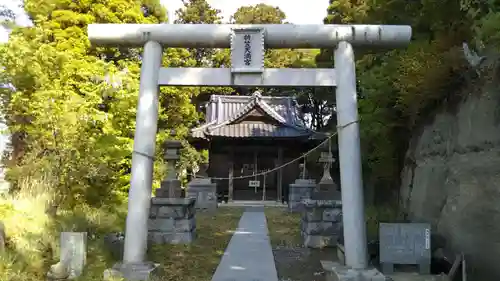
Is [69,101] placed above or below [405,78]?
above

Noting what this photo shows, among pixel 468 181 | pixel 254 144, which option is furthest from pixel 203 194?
pixel 468 181

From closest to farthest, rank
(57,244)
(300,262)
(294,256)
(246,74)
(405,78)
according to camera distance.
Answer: (246,74) < (57,244) < (300,262) < (405,78) < (294,256)

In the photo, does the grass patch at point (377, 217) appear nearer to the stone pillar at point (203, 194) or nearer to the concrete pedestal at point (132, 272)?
the concrete pedestal at point (132, 272)

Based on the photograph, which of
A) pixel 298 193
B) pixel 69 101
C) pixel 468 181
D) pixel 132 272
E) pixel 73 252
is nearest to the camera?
pixel 132 272

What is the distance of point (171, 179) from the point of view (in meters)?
9.95

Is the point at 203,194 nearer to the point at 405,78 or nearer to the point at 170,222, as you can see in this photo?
A: the point at 170,222

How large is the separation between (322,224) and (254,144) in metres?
12.4

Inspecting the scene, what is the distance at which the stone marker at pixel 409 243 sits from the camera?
19.4ft

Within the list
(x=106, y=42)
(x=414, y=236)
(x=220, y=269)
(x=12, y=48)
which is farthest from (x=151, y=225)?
(x=12, y=48)

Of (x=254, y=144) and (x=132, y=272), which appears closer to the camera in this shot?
(x=132, y=272)

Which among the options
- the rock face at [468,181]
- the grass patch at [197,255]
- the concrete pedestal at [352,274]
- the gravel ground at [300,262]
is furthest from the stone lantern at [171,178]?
the rock face at [468,181]

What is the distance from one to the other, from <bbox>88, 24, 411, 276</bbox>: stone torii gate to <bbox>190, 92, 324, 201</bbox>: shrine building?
13456 millimetres

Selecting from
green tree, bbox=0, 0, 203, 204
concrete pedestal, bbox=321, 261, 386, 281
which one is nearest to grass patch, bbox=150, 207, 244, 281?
concrete pedestal, bbox=321, 261, 386, 281

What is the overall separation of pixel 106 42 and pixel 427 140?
6158 millimetres
